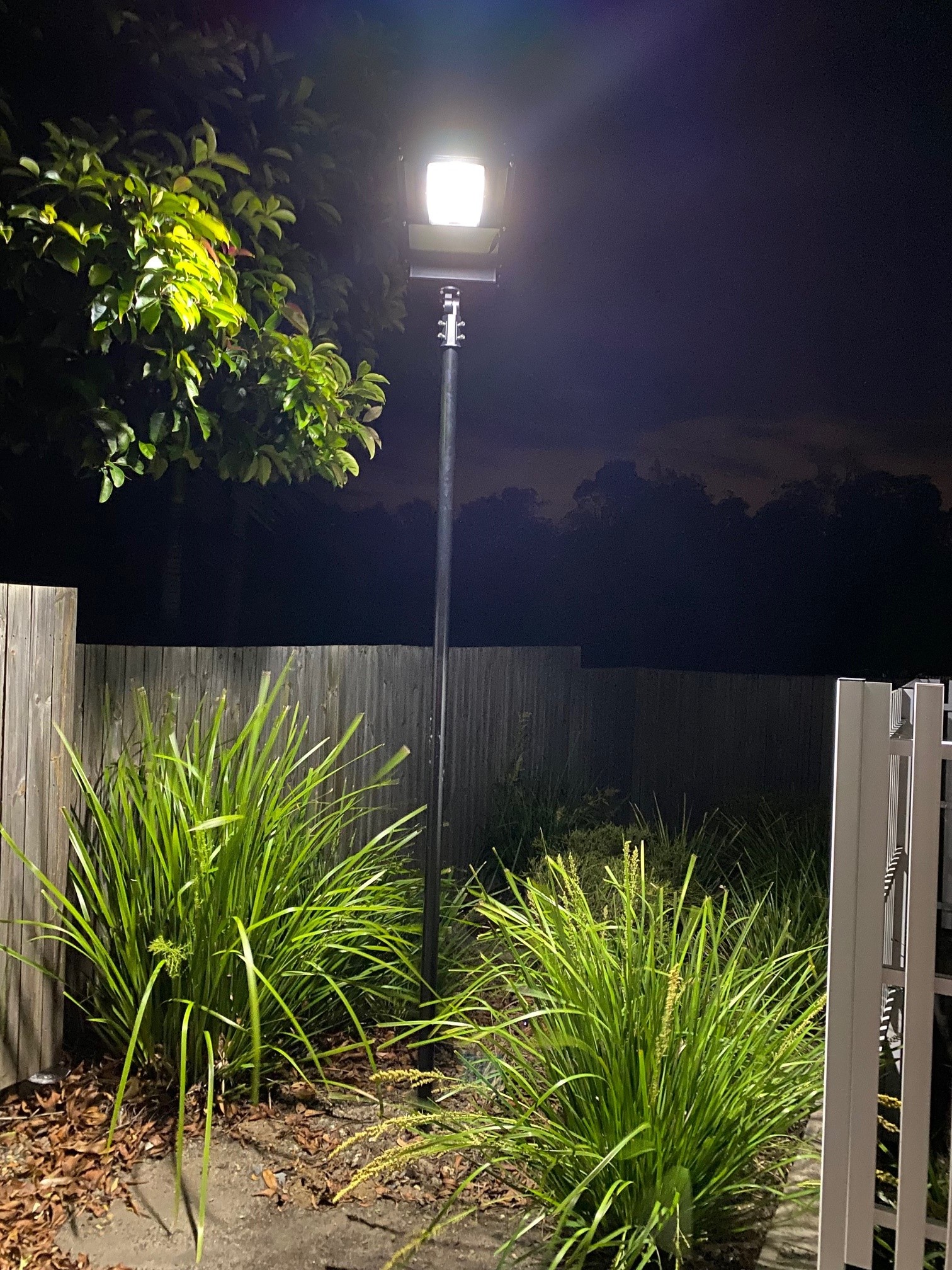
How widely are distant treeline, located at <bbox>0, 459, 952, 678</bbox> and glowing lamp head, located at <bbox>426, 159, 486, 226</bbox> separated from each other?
1070cm

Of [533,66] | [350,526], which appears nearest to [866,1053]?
[533,66]

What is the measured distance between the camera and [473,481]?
58.1 ft

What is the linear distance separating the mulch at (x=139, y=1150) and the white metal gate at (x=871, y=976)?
835 millimetres

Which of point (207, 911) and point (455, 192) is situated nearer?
point (207, 911)

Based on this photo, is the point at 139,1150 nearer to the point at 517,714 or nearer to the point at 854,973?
the point at 854,973

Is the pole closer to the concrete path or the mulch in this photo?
the mulch

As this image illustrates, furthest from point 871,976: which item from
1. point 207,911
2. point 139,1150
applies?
point 139,1150

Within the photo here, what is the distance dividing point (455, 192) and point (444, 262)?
0.22 m

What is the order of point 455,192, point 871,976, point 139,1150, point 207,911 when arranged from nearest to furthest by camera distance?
point 871,976 → point 139,1150 → point 207,911 → point 455,192

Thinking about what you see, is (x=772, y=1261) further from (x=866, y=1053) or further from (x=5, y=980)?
(x=5, y=980)

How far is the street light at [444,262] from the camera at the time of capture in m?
3.24

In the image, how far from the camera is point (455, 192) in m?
3.27

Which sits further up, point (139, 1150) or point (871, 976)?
point (871, 976)

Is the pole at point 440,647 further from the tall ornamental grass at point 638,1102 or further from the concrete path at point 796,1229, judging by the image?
the concrete path at point 796,1229
